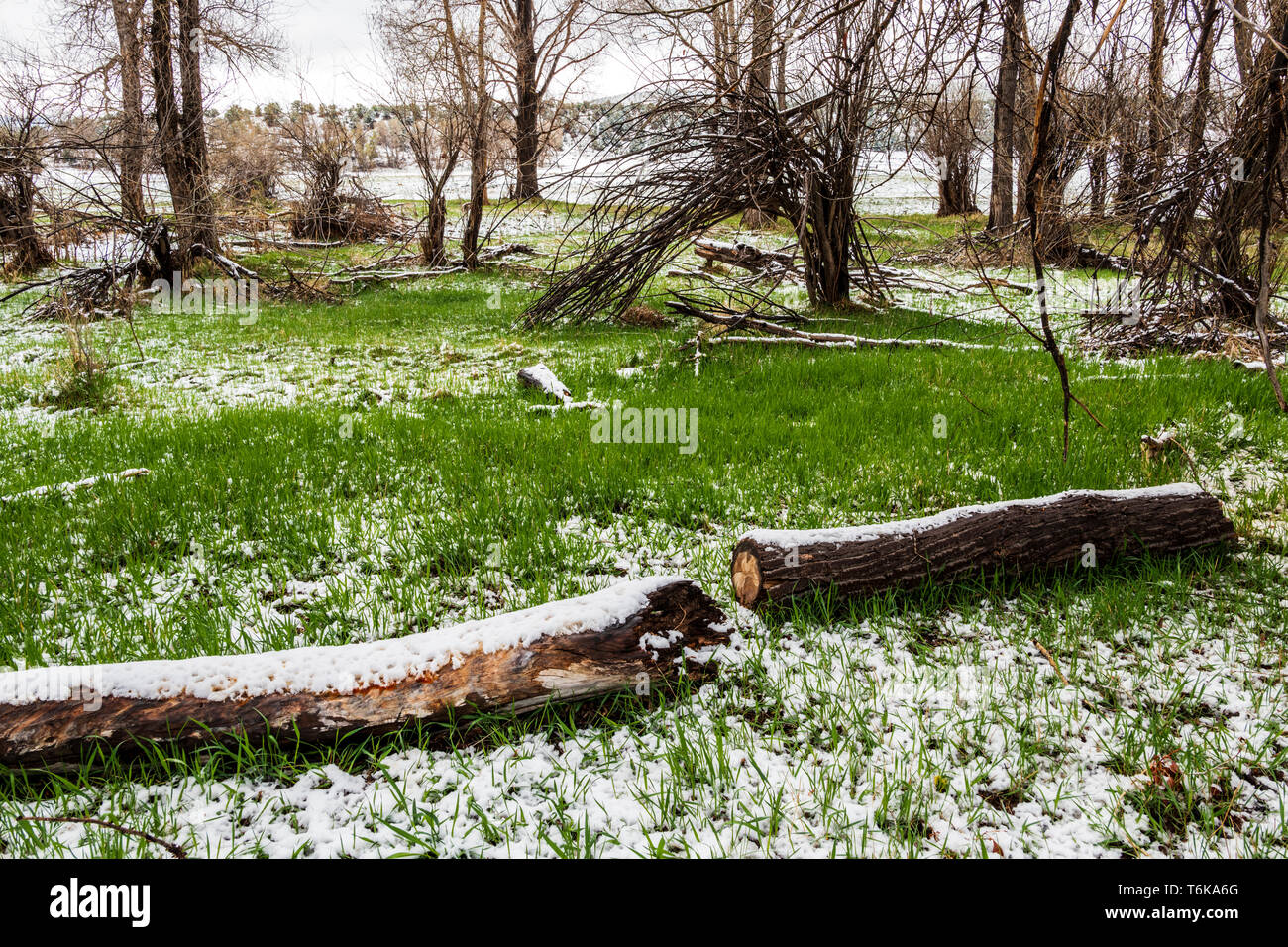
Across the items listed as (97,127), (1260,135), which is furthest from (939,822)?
(97,127)

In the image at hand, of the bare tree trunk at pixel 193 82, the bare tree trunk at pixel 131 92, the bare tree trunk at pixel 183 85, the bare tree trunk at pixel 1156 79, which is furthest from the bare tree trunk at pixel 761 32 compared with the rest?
the bare tree trunk at pixel 193 82

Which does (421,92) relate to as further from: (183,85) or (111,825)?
(111,825)

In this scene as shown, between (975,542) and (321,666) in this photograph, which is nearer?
(321,666)

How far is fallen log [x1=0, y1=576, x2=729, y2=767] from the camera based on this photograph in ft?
7.30

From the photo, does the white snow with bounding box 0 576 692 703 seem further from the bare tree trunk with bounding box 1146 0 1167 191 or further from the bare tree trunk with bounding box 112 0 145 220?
the bare tree trunk with bounding box 112 0 145 220

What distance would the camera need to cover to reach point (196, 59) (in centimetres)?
1288

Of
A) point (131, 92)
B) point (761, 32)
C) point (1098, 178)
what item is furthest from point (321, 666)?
point (131, 92)

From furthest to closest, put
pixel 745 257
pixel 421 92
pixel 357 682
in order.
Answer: pixel 421 92
pixel 745 257
pixel 357 682

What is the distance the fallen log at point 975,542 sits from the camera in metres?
3.14

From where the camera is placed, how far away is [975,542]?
10.9 feet

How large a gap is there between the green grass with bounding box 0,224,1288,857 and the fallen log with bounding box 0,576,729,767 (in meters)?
0.10

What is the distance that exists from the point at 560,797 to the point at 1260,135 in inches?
155

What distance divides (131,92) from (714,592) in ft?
41.7
